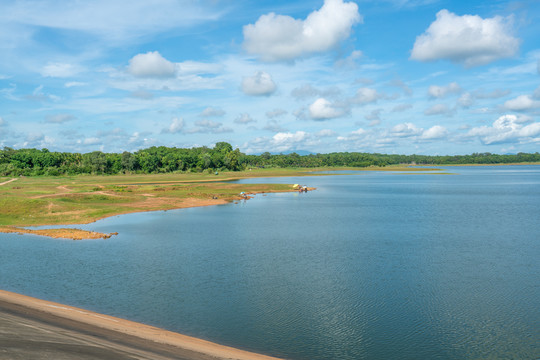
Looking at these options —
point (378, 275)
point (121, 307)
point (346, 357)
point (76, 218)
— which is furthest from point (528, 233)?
point (76, 218)

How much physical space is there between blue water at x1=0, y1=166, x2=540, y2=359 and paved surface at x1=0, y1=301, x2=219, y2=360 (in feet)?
9.10

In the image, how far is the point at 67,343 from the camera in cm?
1611

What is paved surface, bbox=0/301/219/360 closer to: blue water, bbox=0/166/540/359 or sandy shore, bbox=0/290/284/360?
sandy shore, bbox=0/290/284/360

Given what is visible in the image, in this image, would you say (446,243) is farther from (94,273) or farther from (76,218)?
(76,218)

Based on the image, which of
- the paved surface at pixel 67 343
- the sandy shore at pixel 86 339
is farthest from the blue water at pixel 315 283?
the paved surface at pixel 67 343

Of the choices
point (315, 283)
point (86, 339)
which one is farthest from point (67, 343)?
point (315, 283)

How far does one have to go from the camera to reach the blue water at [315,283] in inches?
740

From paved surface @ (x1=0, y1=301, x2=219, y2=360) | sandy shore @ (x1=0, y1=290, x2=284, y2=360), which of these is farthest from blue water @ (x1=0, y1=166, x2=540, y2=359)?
paved surface @ (x1=0, y1=301, x2=219, y2=360)

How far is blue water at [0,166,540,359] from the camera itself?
1880cm

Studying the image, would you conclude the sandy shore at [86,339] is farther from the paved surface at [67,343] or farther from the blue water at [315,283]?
the blue water at [315,283]

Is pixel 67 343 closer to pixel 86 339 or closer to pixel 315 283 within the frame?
pixel 86 339

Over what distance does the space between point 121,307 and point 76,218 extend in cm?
3792

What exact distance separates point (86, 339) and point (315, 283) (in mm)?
14701

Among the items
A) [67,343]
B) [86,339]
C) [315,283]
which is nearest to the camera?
[67,343]
